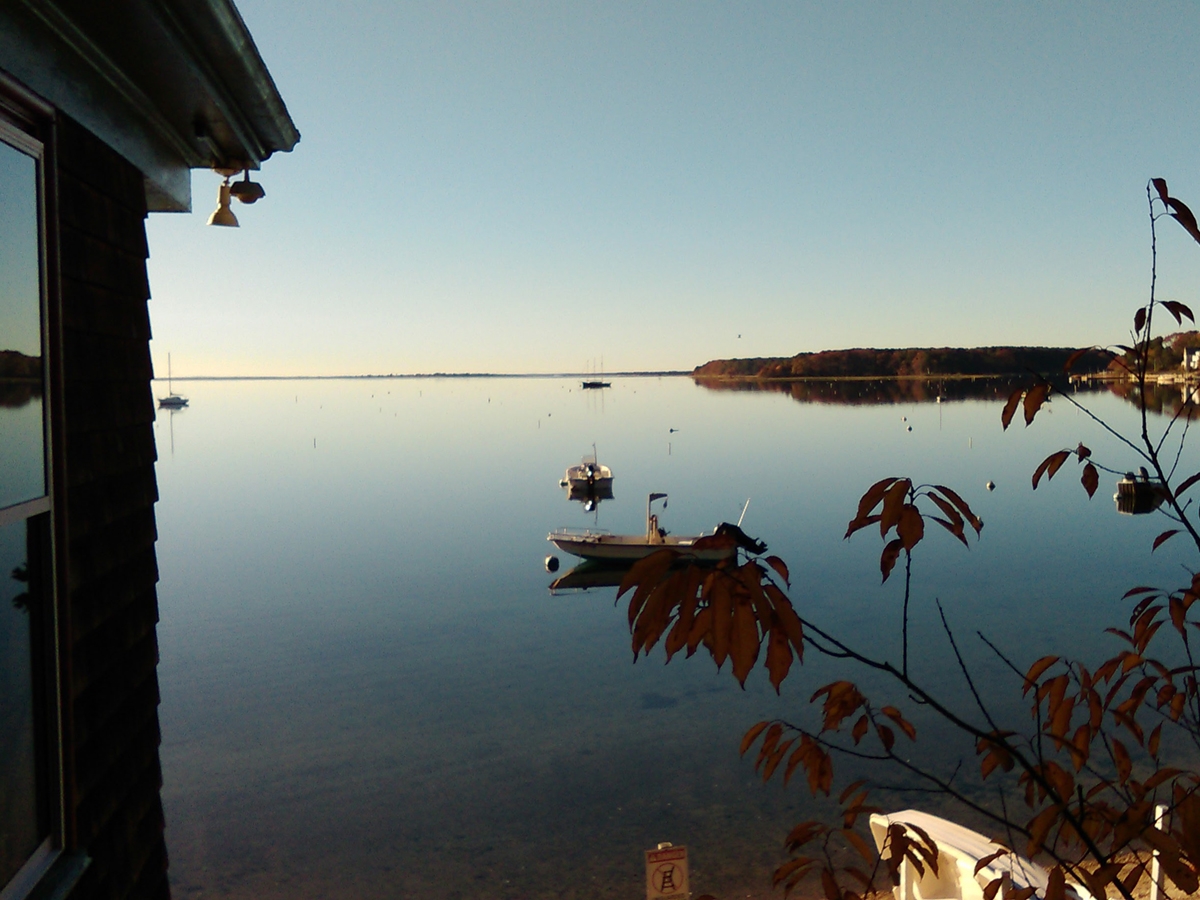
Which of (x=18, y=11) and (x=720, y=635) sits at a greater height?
(x=18, y=11)

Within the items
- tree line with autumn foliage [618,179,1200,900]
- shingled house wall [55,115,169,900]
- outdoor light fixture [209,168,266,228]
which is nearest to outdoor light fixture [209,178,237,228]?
outdoor light fixture [209,168,266,228]

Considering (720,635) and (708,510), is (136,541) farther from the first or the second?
(708,510)

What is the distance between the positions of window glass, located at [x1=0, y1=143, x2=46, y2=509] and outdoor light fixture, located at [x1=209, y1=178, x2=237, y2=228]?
2.71 m

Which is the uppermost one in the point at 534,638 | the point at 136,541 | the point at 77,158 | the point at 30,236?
the point at 77,158

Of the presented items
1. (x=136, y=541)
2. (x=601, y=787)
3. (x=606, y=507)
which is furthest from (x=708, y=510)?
(x=136, y=541)

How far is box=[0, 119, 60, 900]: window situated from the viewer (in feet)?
7.85

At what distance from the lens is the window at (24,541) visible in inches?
94.2

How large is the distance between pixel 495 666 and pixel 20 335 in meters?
21.2

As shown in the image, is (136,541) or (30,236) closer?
(30,236)

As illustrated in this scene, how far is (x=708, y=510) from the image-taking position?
46.4 meters

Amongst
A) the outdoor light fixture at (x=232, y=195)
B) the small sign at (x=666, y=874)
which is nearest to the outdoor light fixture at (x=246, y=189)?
the outdoor light fixture at (x=232, y=195)

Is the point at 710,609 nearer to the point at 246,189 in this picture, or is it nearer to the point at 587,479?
the point at 246,189

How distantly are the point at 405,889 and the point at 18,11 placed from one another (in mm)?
12299

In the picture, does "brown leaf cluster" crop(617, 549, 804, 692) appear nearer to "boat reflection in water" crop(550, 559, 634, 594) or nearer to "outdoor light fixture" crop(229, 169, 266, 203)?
"outdoor light fixture" crop(229, 169, 266, 203)
